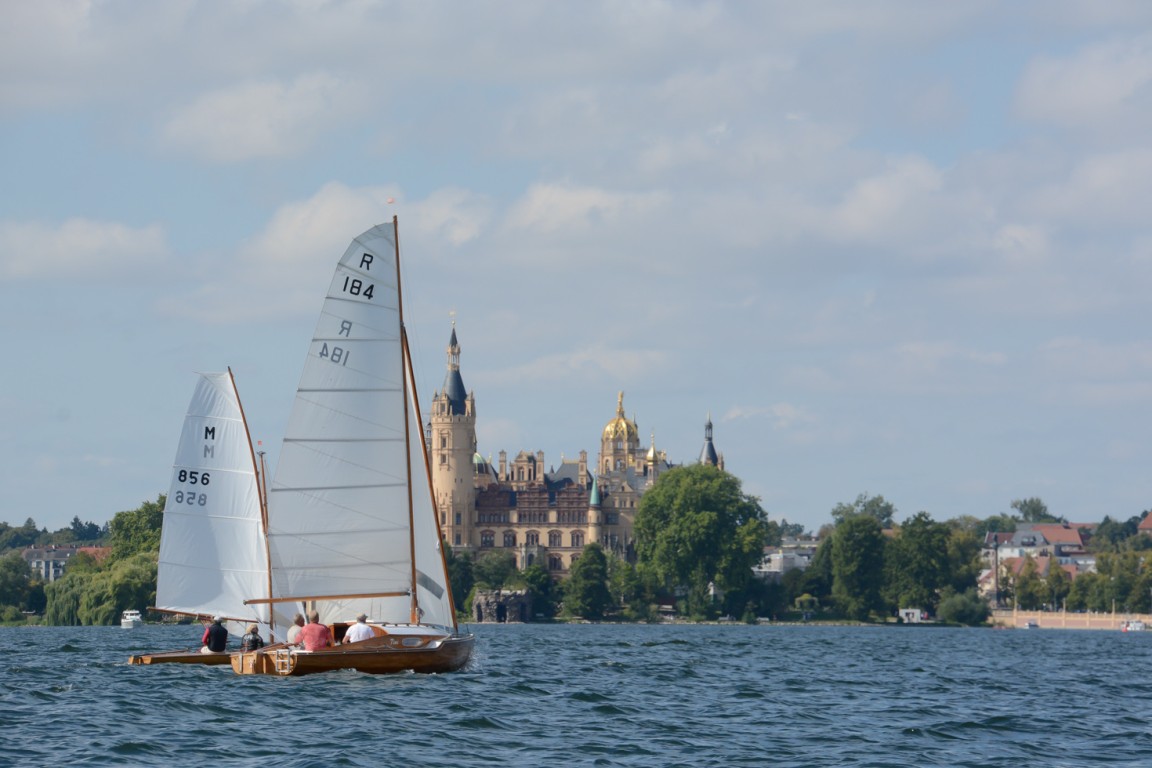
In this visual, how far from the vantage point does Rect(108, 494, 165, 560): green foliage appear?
5337 inches

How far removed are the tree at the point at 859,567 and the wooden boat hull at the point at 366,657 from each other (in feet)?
397

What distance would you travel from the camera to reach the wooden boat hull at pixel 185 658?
4712 cm

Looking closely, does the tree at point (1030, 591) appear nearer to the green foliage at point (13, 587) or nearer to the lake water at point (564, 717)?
the green foliage at point (13, 587)

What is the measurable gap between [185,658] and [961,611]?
118043mm

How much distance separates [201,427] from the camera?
50344 millimetres

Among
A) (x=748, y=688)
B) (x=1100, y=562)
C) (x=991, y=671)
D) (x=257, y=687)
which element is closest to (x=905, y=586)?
(x=1100, y=562)

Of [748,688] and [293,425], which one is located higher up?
[293,425]

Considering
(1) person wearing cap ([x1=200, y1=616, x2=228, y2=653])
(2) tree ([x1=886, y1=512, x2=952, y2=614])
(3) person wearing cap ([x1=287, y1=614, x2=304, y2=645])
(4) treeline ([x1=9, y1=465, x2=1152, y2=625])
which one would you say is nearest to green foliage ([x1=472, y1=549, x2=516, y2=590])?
(4) treeline ([x1=9, y1=465, x2=1152, y2=625])

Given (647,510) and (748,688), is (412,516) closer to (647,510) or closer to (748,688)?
(748,688)

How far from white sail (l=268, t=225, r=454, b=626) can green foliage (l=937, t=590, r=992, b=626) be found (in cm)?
11939

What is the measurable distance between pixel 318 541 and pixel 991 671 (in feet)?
90.6

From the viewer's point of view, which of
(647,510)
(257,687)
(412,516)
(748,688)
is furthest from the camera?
(647,510)

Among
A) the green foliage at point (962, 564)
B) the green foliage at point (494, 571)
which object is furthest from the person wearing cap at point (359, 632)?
the green foliage at point (494, 571)

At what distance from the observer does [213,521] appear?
50031mm
